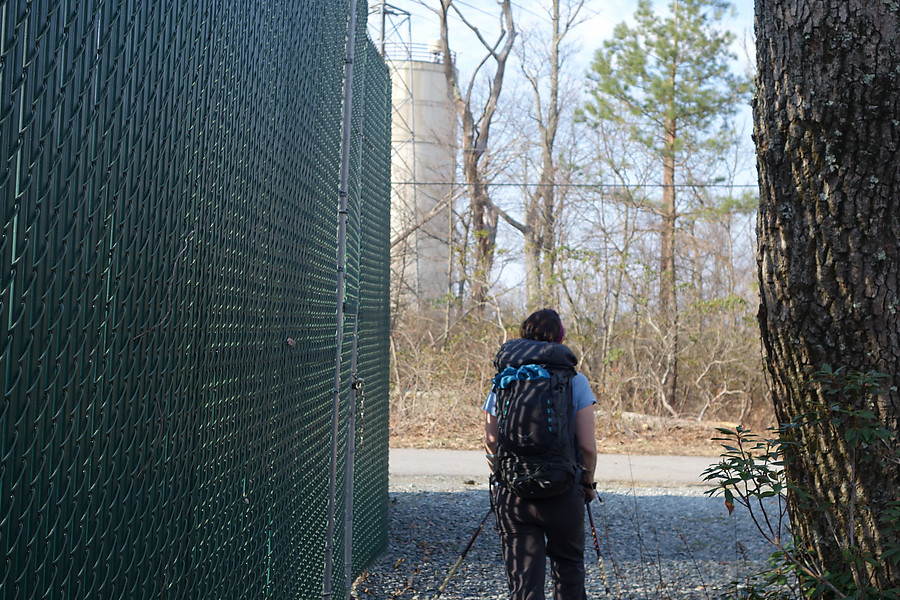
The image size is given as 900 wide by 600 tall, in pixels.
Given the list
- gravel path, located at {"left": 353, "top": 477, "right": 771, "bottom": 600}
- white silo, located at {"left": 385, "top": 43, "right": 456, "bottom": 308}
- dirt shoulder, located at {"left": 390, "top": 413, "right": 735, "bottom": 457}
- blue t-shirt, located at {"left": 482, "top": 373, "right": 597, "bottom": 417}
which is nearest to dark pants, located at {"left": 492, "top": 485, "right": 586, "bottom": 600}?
blue t-shirt, located at {"left": 482, "top": 373, "right": 597, "bottom": 417}

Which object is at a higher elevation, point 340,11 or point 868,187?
point 340,11

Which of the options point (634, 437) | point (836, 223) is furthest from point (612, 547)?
point (634, 437)

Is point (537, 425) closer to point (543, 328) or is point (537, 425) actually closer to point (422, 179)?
point (543, 328)

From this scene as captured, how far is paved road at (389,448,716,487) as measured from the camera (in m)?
11.0

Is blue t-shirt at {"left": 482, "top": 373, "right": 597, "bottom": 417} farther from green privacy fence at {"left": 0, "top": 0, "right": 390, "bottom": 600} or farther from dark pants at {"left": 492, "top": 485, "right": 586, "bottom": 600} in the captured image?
green privacy fence at {"left": 0, "top": 0, "right": 390, "bottom": 600}

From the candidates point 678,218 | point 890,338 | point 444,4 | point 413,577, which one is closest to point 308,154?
point 890,338

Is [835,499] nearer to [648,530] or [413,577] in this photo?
[413,577]

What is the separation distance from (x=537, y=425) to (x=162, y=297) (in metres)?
2.18

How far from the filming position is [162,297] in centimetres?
243

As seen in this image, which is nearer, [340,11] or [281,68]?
[281,68]

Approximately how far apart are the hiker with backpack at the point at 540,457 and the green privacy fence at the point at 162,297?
1.01 meters

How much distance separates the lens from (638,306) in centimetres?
1650

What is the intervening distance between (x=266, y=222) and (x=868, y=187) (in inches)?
96.8

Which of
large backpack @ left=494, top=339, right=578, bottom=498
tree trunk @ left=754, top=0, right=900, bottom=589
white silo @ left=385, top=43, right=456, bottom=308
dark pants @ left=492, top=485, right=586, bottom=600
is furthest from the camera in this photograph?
white silo @ left=385, top=43, right=456, bottom=308
